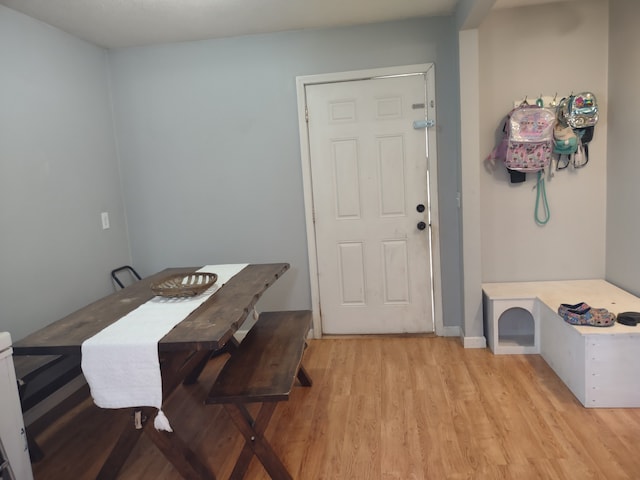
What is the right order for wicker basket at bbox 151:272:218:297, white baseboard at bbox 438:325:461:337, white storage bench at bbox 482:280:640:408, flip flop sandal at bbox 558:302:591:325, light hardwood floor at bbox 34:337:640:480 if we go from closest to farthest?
light hardwood floor at bbox 34:337:640:480 → wicker basket at bbox 151:272:218:297 → white storage bench at bbox 482:280:640:408 → flip flop sandal at bbox 558:302:591:325 → white baseboard at bbox 438:325:461:337

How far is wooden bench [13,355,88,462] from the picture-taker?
2189mm

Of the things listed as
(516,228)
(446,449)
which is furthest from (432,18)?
(446,449)

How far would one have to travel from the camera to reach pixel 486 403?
2.44m

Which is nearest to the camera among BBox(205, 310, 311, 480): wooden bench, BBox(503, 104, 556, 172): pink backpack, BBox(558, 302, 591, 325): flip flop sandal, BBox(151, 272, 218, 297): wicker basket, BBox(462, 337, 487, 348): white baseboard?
BBox(205, 310, 311, 480): wooden bench

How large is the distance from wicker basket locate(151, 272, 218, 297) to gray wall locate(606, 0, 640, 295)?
267 cm

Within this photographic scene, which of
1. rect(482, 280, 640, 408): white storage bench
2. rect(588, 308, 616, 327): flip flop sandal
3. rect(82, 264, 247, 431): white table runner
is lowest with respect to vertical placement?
rect(482, 280, 640, 408): white storage bench

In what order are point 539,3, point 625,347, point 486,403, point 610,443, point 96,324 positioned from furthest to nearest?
point 539,3 < point 486,403 < point 625,347 < point 610,443 < point 96,324

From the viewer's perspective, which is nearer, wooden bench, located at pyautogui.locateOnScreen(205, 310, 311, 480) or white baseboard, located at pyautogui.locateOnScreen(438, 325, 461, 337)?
wooden bench, located at pyautogui.locateOnScreen(205, 310, 311, 480)

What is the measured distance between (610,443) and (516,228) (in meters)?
1.61

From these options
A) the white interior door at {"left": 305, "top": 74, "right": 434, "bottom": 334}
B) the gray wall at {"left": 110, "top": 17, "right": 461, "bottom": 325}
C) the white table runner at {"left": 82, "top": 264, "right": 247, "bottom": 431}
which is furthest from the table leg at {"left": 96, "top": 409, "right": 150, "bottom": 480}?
the white interior door at {"left": 305, "top": 74, "right": 434, "bottom": 334}

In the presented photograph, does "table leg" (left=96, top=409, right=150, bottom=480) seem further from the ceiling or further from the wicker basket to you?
the ceiling

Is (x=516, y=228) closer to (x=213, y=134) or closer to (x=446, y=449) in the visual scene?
(x=446, y=449)

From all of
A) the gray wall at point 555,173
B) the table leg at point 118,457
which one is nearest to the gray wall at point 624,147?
the gray wall at point 555,173

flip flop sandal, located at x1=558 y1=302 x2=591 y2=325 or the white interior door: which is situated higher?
the white interior door
